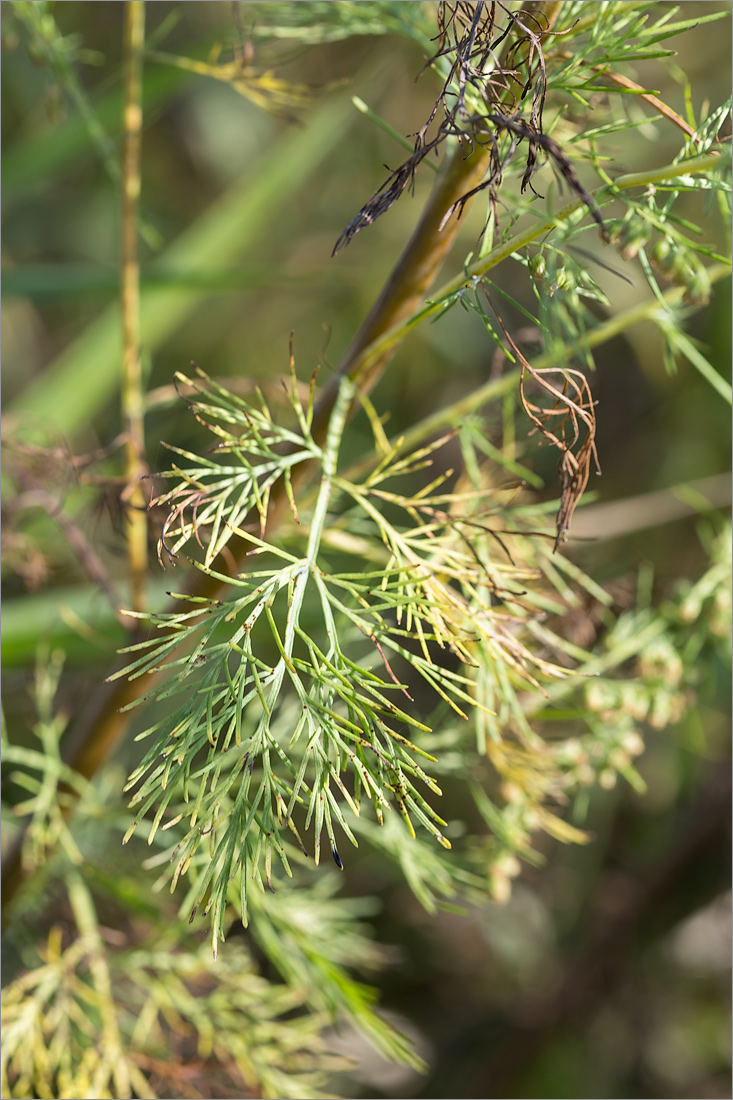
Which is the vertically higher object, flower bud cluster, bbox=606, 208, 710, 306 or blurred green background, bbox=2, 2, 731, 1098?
flower bud cluster, bbox=606, 208, 710, 306

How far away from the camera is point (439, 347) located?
3.69 feet

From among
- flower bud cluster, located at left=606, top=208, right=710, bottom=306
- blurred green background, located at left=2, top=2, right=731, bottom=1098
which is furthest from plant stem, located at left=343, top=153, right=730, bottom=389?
blurred green background, located at left=2, top=2, right=731, bottom=1098

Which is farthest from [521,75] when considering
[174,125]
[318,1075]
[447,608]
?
[174,125]

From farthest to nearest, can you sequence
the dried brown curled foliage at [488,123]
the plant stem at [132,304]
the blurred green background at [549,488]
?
the blurred green background at [549,488]
the plant stem at [132,304]
the dried brown curled foliage at [488,123]

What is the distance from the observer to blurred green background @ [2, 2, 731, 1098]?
2.66 ft

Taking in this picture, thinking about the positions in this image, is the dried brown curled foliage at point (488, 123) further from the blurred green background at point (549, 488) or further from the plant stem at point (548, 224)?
the blurred green background at point (549, 488)

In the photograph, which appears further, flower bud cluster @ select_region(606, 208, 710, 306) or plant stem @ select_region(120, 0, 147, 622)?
plant stem @ select_region(120, 0, 147, 622)

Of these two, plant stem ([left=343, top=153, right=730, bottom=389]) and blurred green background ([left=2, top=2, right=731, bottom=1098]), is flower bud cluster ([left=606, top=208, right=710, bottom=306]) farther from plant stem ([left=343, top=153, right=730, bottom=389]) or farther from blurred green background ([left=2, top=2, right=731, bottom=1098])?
blurred green background ([left=2, top=2, right=731, bottom=1098])

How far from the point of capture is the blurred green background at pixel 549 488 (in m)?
0.81

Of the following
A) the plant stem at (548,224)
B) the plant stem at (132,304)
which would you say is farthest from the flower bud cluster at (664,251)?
the plant stem at (132,304)

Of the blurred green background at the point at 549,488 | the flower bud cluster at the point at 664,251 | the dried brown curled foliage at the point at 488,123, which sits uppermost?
the dried brown curled foliage at the point at 488,123

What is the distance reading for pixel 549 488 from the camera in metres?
0.65

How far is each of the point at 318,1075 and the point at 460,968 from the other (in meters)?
0.51

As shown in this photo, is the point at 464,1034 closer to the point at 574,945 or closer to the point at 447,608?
the point at 574,945
